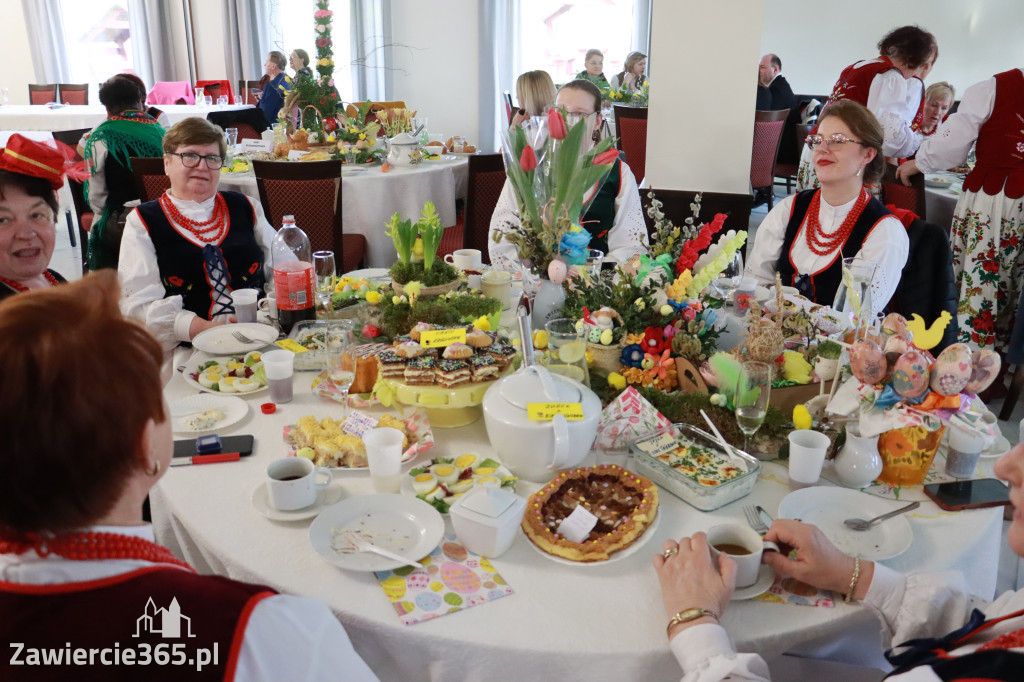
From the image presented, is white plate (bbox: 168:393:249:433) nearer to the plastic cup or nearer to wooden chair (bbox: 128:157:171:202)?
the plastic cup

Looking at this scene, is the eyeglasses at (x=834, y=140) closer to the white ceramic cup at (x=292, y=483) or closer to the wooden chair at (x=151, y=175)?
the white ceramic cup at (x=292, y=483)

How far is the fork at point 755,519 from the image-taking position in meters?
1.23

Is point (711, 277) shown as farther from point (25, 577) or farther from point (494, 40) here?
point (494, 40)

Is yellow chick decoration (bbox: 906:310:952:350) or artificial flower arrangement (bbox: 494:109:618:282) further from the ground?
artificial flower arrangement (bbox: 494:109:618:282)

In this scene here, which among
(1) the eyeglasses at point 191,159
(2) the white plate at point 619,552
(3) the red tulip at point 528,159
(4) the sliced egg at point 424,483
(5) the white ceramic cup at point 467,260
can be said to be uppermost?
(3) the red tulip at point 528,159

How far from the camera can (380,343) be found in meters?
1.93

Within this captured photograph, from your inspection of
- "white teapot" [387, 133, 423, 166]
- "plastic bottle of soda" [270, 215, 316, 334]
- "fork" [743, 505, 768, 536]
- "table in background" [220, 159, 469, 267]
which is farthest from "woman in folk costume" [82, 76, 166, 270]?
"fork" [743, 505, 768, 536]

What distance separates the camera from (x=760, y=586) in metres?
1.10

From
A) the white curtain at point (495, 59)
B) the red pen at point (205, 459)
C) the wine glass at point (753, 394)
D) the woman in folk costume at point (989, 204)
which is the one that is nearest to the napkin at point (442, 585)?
the red pen at point (205, 459)

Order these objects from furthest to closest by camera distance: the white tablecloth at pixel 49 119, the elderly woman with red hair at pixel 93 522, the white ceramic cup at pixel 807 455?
the white tablecloth at pixel 49 119 → the white ceramic cup at pixel 807 455 → the elderly woman with red hair at pixel 93 522

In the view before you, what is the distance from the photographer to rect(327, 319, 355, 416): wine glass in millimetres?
1647

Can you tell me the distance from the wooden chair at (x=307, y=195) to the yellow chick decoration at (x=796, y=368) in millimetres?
2543

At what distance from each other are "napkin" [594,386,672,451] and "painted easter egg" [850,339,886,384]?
1.20 feet

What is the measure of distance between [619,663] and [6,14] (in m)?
11.8
